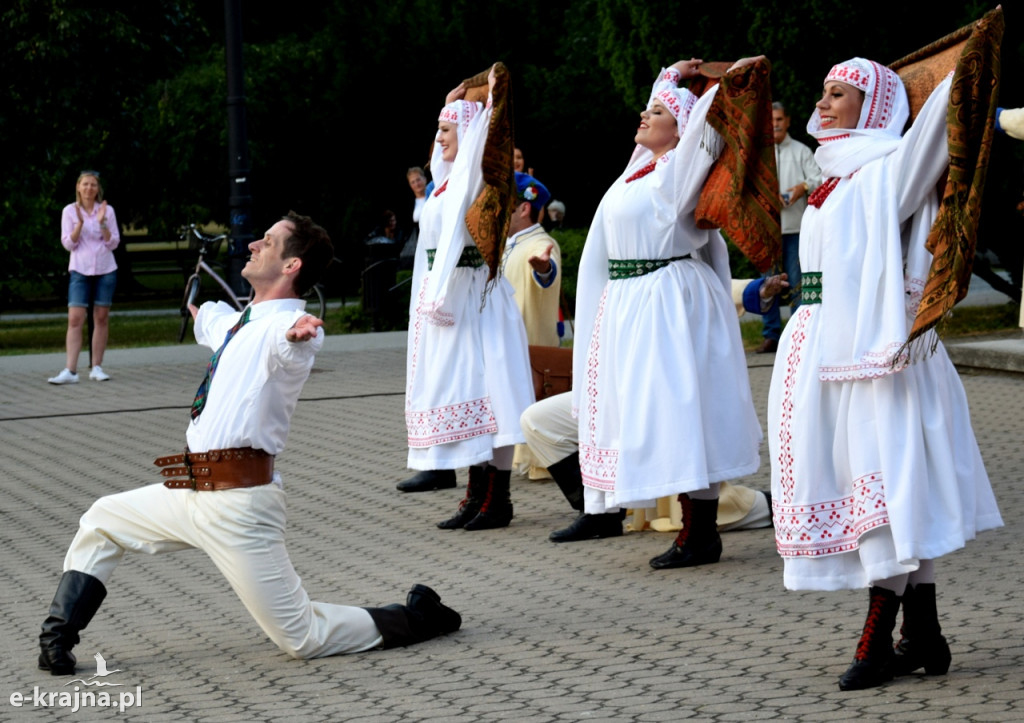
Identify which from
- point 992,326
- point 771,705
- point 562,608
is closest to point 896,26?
point 992,326

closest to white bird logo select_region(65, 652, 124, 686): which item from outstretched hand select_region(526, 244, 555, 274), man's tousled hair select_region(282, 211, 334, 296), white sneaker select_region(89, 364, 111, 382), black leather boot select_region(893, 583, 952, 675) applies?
man's tousled hair select_region(282, 211, 334, 296)

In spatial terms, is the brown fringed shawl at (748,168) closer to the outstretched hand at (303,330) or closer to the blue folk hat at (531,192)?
the outstretched hand at (303,330)

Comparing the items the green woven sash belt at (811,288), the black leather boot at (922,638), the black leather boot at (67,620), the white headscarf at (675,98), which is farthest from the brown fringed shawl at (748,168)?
the black leather boot at (67,620)

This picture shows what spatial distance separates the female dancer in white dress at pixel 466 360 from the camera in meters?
7.77

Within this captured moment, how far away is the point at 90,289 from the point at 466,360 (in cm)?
757

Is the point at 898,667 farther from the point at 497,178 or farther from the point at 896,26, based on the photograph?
the point at 896,26

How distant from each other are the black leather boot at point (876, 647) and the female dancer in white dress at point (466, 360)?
3.14 metres

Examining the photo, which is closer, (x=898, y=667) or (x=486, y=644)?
(x=898, y=667)

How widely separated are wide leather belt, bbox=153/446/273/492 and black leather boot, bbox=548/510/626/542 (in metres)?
2.45

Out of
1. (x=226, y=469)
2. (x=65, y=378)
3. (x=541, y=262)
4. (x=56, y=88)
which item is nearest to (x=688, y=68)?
(x=541, y=262)

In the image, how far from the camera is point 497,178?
768 centimetres

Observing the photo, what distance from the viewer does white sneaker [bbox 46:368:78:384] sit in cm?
1492

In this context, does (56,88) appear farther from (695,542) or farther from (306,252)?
(306,252)

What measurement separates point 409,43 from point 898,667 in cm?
2327
